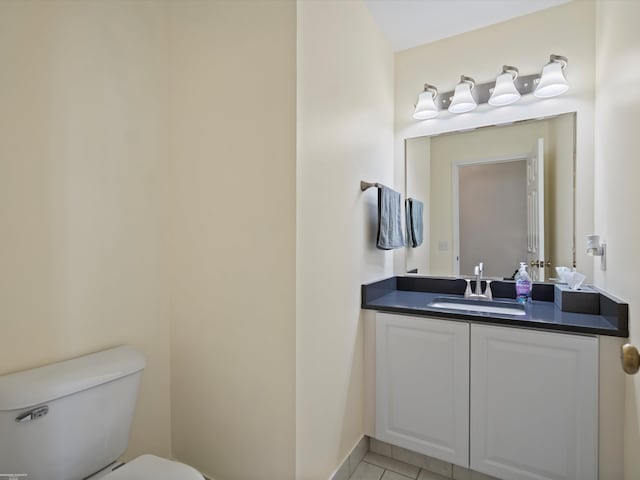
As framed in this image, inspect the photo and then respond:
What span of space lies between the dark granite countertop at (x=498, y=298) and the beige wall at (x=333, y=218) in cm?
16

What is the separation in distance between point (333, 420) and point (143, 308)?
104cm

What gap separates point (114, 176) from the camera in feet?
4.68

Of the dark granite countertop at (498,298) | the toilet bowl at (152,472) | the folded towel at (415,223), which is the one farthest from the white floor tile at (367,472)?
the folded towel at (415,223)

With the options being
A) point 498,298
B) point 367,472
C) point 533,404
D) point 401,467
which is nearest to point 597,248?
point 498,298

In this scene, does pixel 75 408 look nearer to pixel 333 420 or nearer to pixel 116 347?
pixel 116 347

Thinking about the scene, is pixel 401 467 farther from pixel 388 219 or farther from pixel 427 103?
pixel 427 103

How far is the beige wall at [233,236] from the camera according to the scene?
1326mm

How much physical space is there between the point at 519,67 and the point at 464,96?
13.3 inches

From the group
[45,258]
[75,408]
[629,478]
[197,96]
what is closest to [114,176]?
[45,258]

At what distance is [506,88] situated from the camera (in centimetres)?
195

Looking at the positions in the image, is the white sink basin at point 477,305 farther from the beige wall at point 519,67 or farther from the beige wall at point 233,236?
the beige wall at point 233,236

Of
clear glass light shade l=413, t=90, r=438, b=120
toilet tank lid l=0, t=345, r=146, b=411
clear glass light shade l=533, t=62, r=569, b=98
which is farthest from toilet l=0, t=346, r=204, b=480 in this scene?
clear glass light shade l=533, t=62, r=569, b=98

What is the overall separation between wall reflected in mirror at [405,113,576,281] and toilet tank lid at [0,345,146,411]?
1.75 metres

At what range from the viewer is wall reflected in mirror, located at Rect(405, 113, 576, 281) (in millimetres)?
1897
